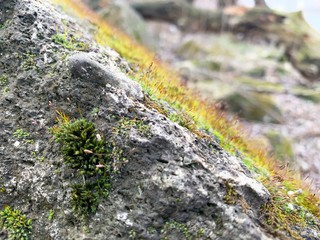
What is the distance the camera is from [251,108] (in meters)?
10.4

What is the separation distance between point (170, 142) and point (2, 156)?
201cm

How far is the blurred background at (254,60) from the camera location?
9.99m

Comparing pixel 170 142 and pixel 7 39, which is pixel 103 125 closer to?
pixel 170 142

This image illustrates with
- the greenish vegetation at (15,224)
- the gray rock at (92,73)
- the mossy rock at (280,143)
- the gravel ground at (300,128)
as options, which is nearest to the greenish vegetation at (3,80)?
the gray rock at (92,73)

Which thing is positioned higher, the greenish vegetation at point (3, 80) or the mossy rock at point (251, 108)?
the greenish vegetation at point (3, 80)

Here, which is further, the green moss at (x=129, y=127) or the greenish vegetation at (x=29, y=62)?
the greenish vegetation at (x=29, y=62)

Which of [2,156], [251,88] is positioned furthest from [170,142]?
[251,88]

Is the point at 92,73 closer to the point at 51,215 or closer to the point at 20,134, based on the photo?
the point at 20,134

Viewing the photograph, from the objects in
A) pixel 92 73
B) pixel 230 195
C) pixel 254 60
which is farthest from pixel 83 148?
pixel 254 60

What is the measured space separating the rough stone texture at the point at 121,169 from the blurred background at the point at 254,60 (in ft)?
14.6

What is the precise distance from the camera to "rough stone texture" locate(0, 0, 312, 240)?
131 inches

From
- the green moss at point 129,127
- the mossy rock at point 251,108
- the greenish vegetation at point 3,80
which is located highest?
the green moss at point 129,127

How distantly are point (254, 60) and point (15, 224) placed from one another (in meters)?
14.0

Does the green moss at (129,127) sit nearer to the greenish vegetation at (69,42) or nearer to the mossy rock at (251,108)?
the greenish vegetation at (69,42)
